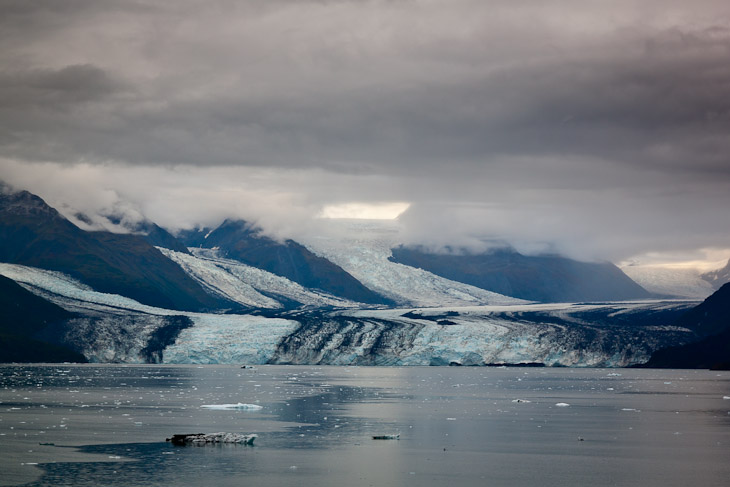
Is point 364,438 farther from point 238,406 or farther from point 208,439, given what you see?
point 238,406

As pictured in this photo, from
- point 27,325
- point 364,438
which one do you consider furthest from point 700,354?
point 364,438

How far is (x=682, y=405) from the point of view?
6606 centimetres

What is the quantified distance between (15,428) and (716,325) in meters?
149

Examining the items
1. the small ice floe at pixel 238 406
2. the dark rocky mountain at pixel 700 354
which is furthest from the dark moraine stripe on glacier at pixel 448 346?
the small ice floe at pixel 238 406

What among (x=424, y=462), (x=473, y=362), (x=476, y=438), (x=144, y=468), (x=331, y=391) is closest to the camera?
(x=144, y=468)

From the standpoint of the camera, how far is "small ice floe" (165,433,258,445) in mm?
40688

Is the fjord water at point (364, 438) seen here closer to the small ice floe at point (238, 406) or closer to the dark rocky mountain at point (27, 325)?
the small ice floe at point (238, 406)

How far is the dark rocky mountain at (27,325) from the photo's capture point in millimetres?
149875

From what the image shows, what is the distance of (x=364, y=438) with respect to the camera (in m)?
44.0

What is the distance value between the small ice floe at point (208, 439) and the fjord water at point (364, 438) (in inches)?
29.9

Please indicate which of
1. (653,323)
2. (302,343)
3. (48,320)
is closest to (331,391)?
(302,343)

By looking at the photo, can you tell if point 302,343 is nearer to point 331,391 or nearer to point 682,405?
point 331,391

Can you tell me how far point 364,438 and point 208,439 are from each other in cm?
735

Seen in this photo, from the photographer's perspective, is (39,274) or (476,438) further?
(39,274)
